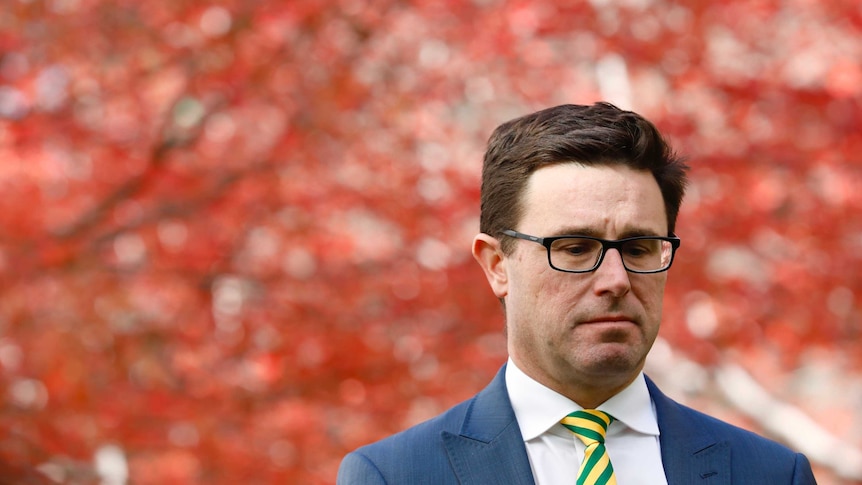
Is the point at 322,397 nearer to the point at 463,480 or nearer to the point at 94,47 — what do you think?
the point at 94,47

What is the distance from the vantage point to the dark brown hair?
234 cm

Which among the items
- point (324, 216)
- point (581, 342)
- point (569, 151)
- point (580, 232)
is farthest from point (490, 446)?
point (324, 216)

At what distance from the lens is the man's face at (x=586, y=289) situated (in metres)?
2.20

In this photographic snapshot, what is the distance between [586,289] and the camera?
7.26 feet

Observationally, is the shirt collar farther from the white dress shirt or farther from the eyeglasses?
the eyeglasses

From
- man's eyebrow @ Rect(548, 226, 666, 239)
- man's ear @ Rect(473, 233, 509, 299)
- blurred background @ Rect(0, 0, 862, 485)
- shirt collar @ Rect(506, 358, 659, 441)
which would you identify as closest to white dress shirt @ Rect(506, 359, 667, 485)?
shirt collar @ Rect(506, 358, 659, 441)

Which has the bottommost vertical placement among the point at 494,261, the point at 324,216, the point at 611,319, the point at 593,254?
the point at 611,319

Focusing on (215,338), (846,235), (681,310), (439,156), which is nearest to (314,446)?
(215,338)

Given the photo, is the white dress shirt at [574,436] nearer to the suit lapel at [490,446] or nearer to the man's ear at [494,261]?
the suit lapel at [490,446]

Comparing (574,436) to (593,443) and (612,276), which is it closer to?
(593,443)

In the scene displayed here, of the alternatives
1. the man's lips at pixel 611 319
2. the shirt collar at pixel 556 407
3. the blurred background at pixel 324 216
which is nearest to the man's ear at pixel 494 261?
the shirt collar at pixel 556 407

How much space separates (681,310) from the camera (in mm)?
5480

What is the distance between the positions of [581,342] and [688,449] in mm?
408

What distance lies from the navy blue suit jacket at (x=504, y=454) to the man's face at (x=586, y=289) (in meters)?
0.17
